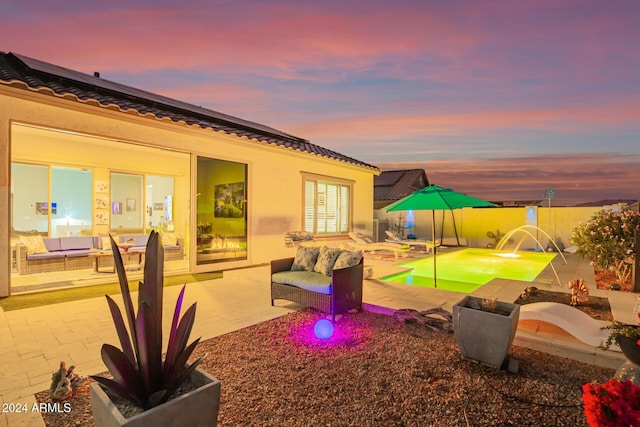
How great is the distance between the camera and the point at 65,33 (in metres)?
7.10

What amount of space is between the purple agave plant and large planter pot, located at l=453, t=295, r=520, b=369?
9.12 feet

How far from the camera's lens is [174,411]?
176 centimetres

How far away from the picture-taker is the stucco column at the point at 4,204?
5.83 m

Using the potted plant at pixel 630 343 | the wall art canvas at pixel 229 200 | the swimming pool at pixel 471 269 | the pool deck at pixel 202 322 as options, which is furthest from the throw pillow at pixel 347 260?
the wall art canvas at pixel 229 200

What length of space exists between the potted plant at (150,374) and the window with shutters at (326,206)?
375 inches

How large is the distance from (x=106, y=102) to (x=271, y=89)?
5.12 meters

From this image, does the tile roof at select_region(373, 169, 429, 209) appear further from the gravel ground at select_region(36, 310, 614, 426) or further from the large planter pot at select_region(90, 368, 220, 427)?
the large planter pot at select_region(90, 368, 220, 427)

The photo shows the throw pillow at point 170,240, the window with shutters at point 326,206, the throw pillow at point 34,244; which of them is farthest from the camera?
the window with shutters at point 326,206

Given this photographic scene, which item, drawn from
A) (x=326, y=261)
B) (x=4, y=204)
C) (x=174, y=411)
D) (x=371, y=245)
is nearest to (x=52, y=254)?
(x=4, y=204)

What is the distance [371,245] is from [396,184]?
14.3 meters

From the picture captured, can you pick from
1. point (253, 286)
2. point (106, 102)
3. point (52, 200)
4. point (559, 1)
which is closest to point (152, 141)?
point (106, 102)

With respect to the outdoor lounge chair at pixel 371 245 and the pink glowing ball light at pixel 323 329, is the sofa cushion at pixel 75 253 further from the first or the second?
the outdoor lounge chair at pixel 371 245

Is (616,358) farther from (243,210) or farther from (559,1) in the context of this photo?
(243,210)

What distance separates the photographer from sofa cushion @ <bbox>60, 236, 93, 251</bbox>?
31.2ft
